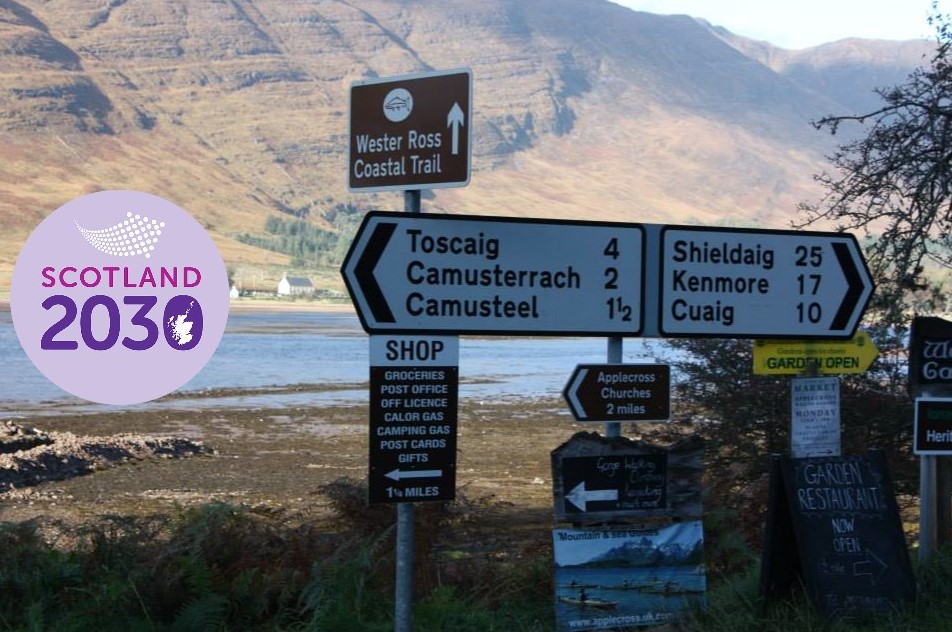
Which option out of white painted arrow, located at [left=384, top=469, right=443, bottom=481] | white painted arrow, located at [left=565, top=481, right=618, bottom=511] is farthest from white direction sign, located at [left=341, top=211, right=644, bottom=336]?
white painted arrow, located at [left=565, top=481, right=618, bottom=511]

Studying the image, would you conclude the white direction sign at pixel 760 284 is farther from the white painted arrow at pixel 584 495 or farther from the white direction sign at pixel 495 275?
the white painted arrow at pixel 584 495

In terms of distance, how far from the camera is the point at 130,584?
6551mm

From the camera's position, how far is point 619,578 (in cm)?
579

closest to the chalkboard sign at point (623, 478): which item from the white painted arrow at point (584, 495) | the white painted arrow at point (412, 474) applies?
the white painted arrow at point (584, 495)

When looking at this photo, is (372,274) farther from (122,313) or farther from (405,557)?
(122,313)

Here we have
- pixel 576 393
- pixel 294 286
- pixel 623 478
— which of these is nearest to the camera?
pixel 576 393

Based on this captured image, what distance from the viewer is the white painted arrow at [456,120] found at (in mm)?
4816

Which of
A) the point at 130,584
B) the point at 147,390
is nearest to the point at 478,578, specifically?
the point at 130,584

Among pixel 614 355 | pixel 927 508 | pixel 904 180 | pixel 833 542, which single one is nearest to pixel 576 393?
pixel 614 355

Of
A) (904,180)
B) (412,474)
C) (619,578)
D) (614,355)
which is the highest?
(904,180)

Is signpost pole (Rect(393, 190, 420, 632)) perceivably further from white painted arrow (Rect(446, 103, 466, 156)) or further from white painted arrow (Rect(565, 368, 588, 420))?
white painted arrow (Rect(565, 368, 588, 420))

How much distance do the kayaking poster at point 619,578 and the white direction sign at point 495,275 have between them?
100 centimetres

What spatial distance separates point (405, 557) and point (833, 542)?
225 centimetres

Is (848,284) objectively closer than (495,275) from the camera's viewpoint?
No
